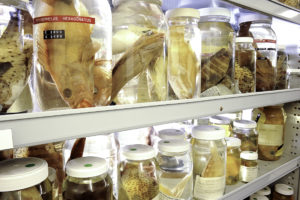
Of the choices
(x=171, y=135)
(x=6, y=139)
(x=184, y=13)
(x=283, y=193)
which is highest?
(x=184, y=13)

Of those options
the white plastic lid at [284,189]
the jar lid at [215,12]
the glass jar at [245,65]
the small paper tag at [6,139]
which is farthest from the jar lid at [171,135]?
the white plastic lid at [284,189]

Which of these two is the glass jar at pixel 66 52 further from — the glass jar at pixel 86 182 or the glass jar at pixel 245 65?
the glass jar at pixel 245 65

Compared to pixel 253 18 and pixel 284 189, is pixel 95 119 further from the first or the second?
pixel 284 189

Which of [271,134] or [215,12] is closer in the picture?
[215,12]

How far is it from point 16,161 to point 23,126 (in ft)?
0.55

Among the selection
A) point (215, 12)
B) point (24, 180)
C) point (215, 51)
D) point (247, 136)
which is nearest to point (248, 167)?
point (247, 136)

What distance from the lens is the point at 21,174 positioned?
429 mm

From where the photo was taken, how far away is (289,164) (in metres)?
1.20

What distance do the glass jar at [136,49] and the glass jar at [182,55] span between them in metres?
0.09

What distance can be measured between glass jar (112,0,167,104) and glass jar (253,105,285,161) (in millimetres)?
794

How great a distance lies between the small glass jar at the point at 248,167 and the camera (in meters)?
0.98

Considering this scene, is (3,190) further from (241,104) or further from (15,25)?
(241,104)

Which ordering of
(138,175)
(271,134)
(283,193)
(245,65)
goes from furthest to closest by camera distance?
(283,193)
(271,134)
(245,65)
(138,175)

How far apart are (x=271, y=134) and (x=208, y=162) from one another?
0.53 meters
